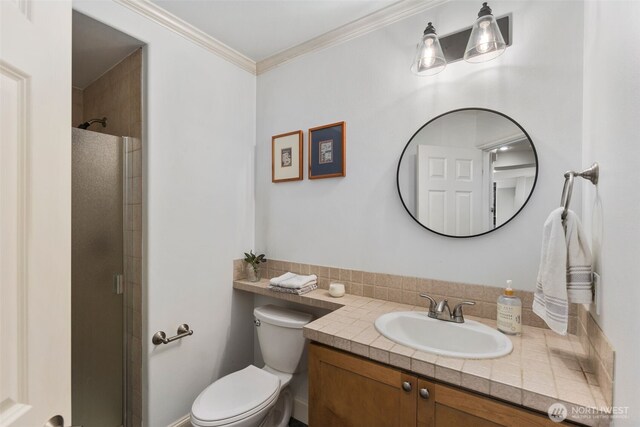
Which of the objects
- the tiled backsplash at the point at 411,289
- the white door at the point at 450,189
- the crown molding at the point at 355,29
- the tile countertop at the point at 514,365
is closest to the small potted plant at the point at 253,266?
the tiled backsplash at the point at 411,289

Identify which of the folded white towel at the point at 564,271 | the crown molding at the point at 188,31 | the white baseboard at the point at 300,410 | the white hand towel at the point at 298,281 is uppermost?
the crown molding at the point at 188,31

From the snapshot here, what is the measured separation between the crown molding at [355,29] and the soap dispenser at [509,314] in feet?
4.91

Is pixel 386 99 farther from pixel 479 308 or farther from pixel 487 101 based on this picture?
pixel 479 308

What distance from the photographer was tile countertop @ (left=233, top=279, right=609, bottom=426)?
2.60 feet

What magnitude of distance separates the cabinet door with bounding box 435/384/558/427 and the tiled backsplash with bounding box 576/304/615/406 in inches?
7.4

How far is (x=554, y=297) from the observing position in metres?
0.96

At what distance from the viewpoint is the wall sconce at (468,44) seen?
3.97 feet

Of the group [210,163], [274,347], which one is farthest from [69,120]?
[274,347]

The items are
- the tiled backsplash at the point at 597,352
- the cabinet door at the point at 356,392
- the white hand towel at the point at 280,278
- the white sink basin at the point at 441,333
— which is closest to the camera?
the tiled backsplash at the point at 597,352

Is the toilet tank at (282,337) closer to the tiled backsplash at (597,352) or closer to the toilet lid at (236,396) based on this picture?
the toilet lid at (236,396)

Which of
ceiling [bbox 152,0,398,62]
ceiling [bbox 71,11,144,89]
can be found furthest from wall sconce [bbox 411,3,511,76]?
ceiling [bbox 71,11,144,89]

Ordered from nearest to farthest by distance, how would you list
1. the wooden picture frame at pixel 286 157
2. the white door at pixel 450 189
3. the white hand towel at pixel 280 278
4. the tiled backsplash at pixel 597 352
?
the tiled backsplash at pixel 597 352 → the white door at pixel 450 189 → the white hand towel at pixel 280 278 → the wooden picture frame at pixel 286 157

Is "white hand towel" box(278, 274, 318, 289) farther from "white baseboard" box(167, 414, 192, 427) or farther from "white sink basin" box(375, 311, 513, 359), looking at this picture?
"white baseboard" box(167, 414, 192, 427)

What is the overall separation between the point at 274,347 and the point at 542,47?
2078 mm
